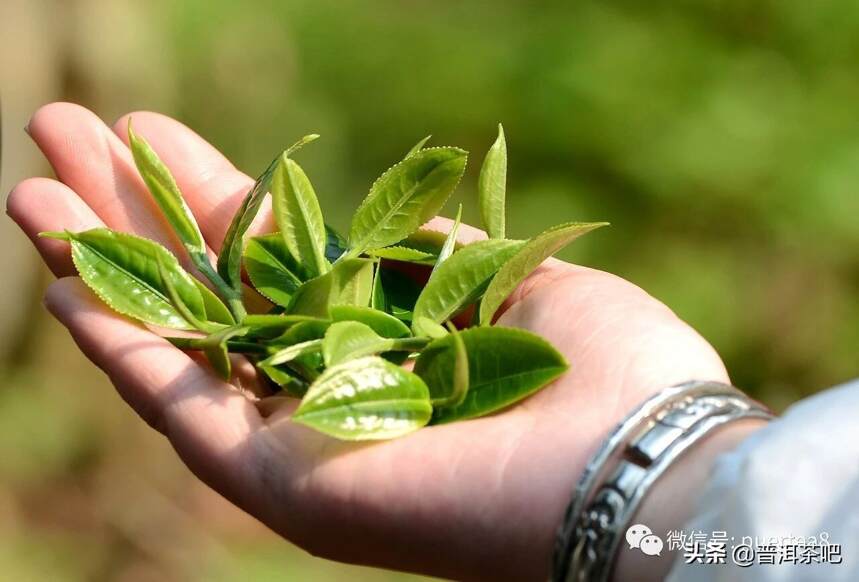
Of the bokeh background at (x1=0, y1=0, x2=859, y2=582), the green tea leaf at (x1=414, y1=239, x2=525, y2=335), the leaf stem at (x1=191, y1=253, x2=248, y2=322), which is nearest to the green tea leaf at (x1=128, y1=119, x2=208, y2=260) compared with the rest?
the leaf stem at (x1=191, y1=253, x2=248, y2=322)

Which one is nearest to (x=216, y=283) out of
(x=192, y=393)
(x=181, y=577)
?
(x=192, y=393)

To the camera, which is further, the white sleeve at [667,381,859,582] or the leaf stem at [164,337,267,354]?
the leaf stem at [164,337,267,354]

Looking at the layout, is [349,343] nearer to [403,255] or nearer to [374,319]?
[374,319]

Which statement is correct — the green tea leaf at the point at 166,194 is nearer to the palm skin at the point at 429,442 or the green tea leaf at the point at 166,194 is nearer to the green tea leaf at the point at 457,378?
the palm skin at the point at 429,442

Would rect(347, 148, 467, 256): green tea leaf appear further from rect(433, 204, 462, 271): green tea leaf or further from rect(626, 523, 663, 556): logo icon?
rect(626, 523, 663, 556): logo icon

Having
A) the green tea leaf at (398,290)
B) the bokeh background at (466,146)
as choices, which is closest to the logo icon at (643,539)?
the green tea leaf at (398,290)

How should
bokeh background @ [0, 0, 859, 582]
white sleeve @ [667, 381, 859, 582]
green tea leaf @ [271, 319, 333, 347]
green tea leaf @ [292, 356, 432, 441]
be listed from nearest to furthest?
1. white sleeve @ [667, 381, 859, 582]
2. green tea leaf @ [292, 356, 432, 441]
3. green tea leaf @ [271, 319, 333, 347]
4. bokeh background @ [0, 0, 859, 582]
